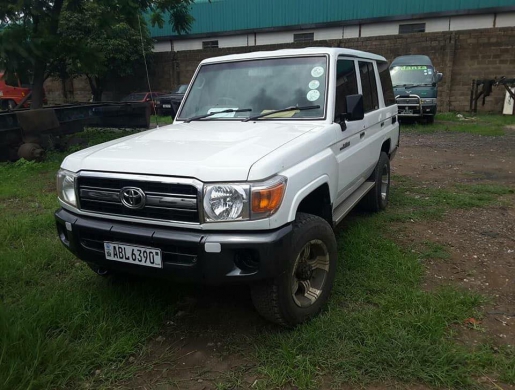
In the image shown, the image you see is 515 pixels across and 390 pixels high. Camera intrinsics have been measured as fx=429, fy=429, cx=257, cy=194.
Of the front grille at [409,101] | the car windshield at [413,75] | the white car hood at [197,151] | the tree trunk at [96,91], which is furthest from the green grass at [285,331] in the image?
the tree trunk at [96,91]

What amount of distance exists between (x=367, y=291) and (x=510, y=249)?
181cm

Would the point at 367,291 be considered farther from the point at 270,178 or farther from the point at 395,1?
the point at 395,1

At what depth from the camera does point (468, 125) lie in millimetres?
13297

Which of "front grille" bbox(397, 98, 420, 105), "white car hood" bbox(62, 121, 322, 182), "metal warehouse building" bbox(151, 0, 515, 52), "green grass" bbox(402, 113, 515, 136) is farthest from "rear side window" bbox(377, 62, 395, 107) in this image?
"metal warehouse building" bbox(151, 0, 515, 52)

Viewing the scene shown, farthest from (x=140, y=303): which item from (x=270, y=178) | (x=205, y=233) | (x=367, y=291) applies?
(x=367, y=291)

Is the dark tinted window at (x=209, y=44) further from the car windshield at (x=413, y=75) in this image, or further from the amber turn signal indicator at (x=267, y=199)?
the amber turn signal indicator at (x=267, y=199)

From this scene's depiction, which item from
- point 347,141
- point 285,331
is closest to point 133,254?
point 285,331

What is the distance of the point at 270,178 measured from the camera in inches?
98.5

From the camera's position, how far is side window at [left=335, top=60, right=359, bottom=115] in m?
3.70

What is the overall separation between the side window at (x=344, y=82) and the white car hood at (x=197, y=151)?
1.48 feet

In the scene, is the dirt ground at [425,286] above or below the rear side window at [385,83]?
below

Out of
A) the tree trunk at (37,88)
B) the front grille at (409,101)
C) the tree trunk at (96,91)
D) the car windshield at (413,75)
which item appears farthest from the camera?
the tree trunk at (96,91)

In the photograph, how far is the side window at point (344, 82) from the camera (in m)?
3.70

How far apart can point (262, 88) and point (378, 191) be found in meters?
2.14
